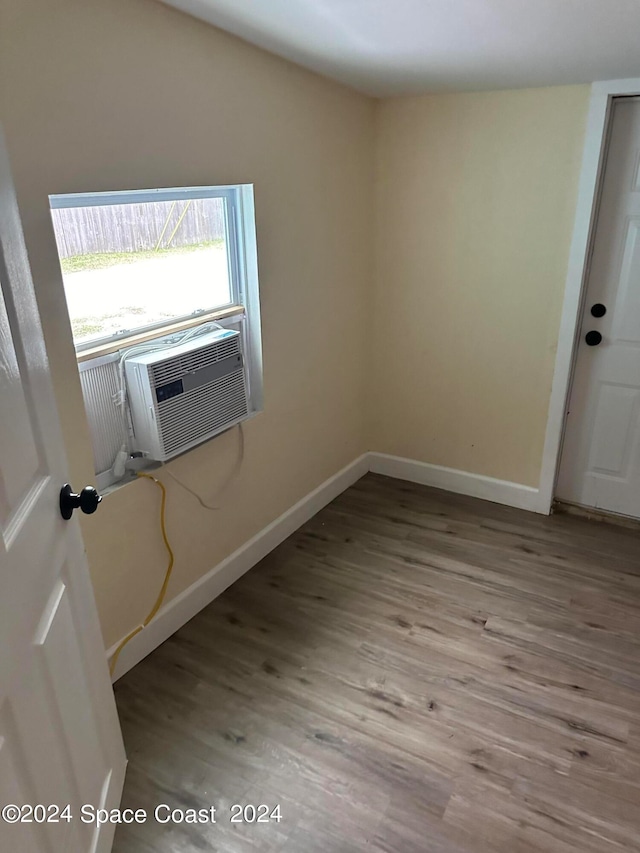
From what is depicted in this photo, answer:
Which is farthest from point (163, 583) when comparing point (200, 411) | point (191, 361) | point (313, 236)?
point (313, 236)

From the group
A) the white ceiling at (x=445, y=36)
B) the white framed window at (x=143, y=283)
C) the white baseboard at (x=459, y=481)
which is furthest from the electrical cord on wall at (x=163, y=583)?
the white baseboard at (x=459, y=481)

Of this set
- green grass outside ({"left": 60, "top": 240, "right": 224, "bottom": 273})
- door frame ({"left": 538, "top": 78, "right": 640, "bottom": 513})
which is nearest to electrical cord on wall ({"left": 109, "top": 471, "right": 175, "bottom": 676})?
green grass outside ({"left": 60, "top": 240, "right": 224, "bottom": 273})

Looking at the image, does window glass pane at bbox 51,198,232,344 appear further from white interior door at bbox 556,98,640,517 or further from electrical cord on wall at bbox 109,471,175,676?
white interior door at bbox 556,98,640,517

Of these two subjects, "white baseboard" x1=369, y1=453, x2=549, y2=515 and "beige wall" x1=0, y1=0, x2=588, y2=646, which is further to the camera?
"white baseboard" x1=369, y1=453, x2=549, y2=515

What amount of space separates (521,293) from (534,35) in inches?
51.3

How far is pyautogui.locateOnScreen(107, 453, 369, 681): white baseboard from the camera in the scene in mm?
2227

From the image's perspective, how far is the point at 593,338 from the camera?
2.91 meters

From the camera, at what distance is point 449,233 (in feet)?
10.1

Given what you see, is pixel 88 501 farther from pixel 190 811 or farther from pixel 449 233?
pixel 449 233

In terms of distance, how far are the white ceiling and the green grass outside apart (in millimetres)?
729

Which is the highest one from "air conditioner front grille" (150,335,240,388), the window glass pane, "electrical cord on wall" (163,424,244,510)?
the window glass pane

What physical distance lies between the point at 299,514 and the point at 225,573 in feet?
1.94

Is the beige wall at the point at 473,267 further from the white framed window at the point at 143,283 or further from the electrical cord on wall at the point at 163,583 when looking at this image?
the electrical cord on wall at the point at 163,583

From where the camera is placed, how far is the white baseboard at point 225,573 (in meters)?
2.23
